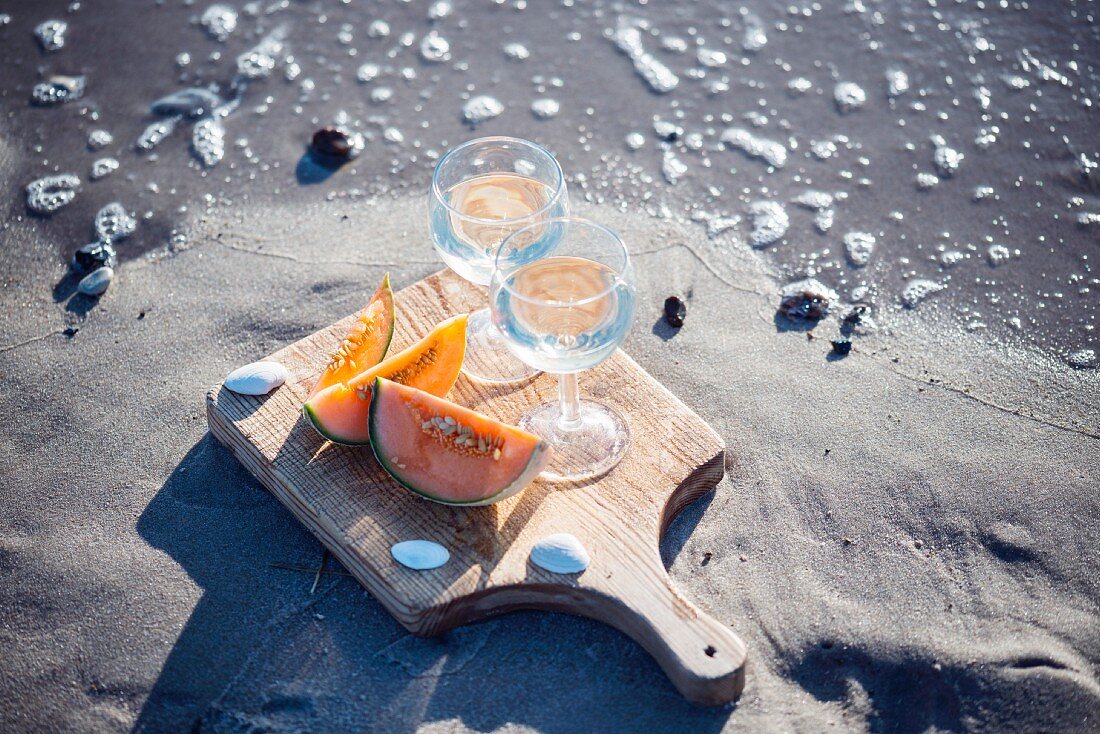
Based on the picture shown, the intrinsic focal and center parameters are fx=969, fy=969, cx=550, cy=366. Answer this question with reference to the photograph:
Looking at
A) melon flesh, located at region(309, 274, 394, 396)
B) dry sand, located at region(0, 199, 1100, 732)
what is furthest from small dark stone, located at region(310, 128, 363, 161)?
Answer: melon flesh, located at region(309, 274, 394, 396)

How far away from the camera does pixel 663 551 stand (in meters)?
2.91

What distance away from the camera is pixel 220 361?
3.56m

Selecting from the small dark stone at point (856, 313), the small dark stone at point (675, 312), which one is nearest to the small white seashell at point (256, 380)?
the small dark stone at point (675, 312)

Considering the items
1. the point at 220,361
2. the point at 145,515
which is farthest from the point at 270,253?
the point at 145,515

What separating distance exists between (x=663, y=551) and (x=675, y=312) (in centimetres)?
107

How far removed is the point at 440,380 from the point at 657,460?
0.70m

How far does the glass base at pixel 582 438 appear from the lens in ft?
9.36

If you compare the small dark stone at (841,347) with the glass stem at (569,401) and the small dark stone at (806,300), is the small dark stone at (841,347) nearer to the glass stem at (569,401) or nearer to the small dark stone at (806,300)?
the small dark stone at (806,300)

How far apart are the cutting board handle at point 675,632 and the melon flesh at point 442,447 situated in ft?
1.27

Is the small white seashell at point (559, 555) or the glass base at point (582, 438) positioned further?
the glass base at point (582, 438)

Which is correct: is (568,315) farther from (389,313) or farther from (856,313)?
(856,313)

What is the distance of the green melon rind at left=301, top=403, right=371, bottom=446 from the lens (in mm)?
2771

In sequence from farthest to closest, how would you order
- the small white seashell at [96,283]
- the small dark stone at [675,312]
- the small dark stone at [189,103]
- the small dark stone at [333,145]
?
the small dark stone at [189,103]
the small dark stone at [333,145]
the small white seashell at [96,283]
the small dark stone at [675,312]

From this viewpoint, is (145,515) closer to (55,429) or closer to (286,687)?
(55,429)
